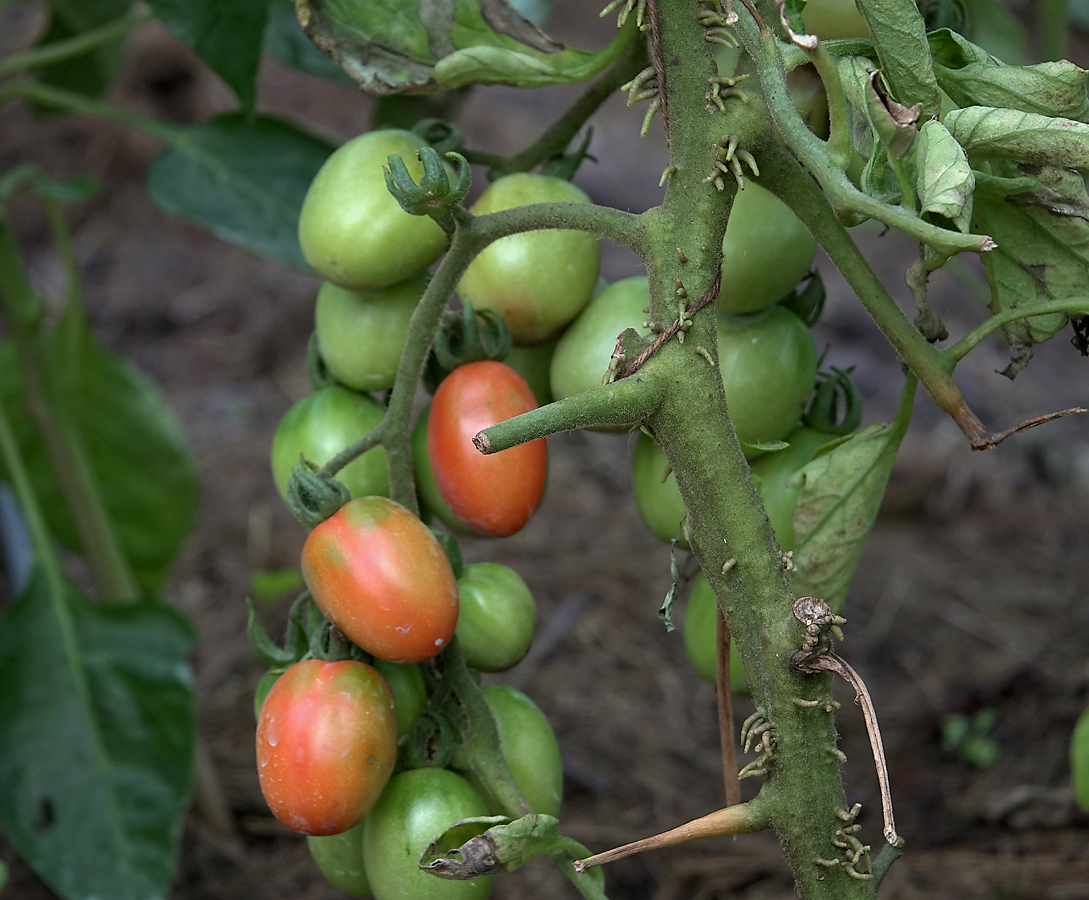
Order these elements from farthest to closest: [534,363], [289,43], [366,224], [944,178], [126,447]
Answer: [126,447], [289,43], [534,363], [366,224], [944,178]

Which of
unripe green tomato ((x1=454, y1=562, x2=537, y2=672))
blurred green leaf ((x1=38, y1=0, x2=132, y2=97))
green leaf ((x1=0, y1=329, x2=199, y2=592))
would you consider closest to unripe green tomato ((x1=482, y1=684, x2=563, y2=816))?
unripe green tomato ((x1=454, y1=562, x2=537, y2=672))

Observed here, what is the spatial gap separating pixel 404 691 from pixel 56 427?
1.02 meters

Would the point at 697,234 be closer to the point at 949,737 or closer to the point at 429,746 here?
the point at 429,746

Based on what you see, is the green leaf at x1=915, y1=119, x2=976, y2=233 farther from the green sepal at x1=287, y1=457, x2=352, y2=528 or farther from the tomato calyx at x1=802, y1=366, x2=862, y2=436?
the green sepal at x1=287, y1=457, x2=352, y2=528

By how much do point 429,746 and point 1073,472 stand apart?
2.27m

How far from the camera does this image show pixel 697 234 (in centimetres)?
54

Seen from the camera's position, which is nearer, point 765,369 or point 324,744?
point 324,744

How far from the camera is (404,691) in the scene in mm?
662

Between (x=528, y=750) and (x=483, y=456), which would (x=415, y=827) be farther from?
(x=483, y=456)

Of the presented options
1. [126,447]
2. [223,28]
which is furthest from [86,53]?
[223,28]

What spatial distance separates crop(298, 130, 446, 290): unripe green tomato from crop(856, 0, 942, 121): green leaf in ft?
0.99

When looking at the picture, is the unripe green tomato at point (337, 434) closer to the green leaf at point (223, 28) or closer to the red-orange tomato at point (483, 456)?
the red-orange tomato at point (483, 456)

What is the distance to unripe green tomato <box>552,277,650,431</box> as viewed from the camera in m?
0.70

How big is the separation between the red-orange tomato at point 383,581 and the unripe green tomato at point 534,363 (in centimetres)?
23
